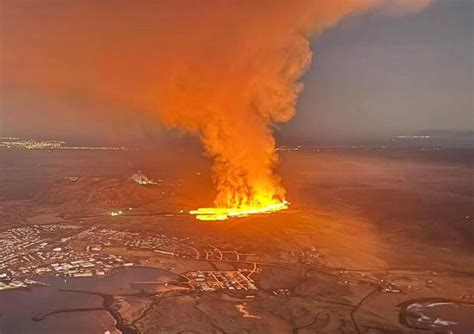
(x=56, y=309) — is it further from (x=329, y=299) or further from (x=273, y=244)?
(x=273, y=244)

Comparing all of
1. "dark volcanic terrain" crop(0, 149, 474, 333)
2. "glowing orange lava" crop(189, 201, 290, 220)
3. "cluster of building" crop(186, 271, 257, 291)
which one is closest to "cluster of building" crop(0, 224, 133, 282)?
"dark volcanic terrain" crop(0, 149, 474, 333)

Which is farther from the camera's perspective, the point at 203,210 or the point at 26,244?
the point at 203,210

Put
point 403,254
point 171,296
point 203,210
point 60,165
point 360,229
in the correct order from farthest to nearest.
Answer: point 60,165 → point 203,210 → point 360,229 → point 403,254 → point 171,296

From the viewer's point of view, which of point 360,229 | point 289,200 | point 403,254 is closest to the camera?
point 403,254

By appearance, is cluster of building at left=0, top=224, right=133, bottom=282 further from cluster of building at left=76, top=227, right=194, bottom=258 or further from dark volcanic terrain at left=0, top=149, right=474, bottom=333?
dark volcanic terrain at left=0, top=149, right=474, bottom=333

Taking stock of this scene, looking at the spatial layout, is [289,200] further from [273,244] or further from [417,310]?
[417,310]

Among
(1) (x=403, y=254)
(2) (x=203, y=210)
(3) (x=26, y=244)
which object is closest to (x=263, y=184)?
(2) (x=203, y=210)

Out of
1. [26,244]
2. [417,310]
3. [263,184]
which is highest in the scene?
[263,184]

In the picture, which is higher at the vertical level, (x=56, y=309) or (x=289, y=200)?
(x=289, y=200)

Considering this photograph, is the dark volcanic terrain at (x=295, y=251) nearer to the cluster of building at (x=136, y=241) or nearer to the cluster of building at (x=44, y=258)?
the cluster of building at (x=136, y=241)
